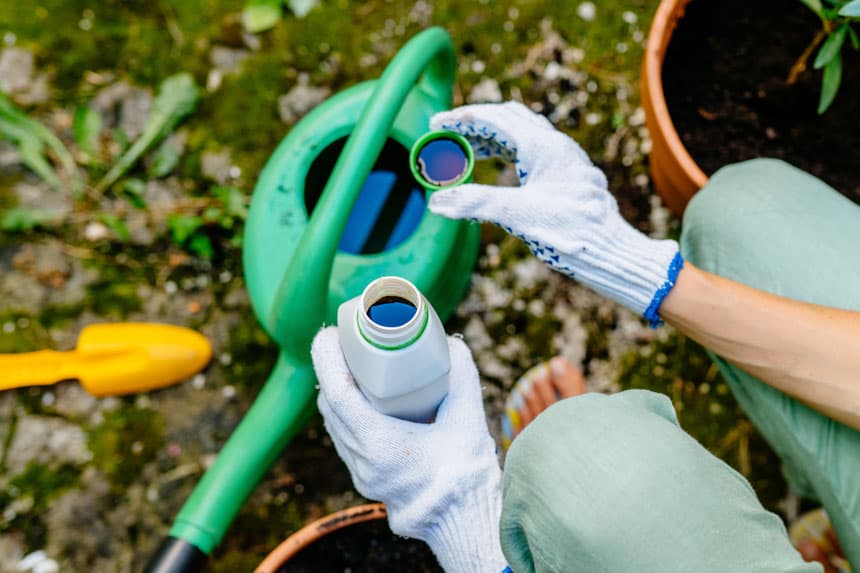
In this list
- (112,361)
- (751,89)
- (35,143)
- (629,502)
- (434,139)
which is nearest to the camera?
(629,502)

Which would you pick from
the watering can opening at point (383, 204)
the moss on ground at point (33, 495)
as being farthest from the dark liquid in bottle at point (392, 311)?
the moss on ground at point (33, 495)

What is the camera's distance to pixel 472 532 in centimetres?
87

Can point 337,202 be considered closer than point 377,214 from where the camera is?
Yes

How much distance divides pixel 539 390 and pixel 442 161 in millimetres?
505

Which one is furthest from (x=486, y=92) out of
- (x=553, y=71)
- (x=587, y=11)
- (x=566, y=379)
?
(x=566, y=379)

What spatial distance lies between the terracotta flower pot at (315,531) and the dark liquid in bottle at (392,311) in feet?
1.20

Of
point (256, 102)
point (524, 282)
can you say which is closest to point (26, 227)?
point (256, 102)

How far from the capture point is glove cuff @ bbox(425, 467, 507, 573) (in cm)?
87

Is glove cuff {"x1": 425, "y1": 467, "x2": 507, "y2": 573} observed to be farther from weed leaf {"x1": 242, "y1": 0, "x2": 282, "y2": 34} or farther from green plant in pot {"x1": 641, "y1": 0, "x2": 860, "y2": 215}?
weed leaf {"x1": 242, "y1": 0, "x2": 282, "y2": 34}

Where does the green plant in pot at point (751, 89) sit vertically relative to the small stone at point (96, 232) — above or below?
above

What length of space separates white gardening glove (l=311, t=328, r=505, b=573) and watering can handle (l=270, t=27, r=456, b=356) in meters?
0.05

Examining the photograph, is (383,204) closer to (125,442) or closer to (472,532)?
(472,532)

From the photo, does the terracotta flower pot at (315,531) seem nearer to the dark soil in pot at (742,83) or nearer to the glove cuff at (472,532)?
the glove cuff at (472,532)

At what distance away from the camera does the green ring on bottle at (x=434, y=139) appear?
91 cm
